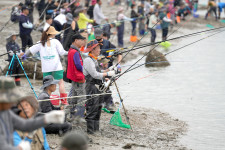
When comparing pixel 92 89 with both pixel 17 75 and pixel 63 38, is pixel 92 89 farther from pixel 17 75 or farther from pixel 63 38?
pixel 63 38

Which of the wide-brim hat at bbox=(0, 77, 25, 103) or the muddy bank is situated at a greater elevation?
the wide-brim hat at bbox=(0, 77, 25, 103)

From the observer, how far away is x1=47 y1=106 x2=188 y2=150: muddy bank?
6289mm

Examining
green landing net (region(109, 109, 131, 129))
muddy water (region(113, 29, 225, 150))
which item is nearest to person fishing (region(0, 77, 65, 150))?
green landing net (region(109, 109, 131, 129))

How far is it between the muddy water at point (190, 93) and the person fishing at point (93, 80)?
151 centimetres

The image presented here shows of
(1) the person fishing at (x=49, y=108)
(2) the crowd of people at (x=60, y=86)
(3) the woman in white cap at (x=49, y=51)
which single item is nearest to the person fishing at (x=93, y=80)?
(2) the crowd of people at (x=60, y=86)

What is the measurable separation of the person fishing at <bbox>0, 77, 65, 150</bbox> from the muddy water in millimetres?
4092

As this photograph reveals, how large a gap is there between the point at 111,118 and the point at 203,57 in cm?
958

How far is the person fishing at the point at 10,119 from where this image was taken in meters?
3.13

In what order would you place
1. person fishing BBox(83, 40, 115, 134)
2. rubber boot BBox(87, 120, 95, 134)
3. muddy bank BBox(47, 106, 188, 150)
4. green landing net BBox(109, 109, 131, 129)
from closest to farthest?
muddy bank BBox(47, 106, 188, 150) < person fishing BBox(83, 40, 115, 134) < rubber boot BBox(87, 120, 95, 134) < green landing net BBox(109, 109, 131, 129)

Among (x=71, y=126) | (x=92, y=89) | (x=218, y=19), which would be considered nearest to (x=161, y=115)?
(x=92, y=89)

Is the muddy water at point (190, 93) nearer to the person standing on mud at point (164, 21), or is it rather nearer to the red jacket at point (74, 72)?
the person standing on mud at point (164, 21)

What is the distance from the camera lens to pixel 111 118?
7.29 meters

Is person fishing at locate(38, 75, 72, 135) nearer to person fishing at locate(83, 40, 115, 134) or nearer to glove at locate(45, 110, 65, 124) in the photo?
person fishing at locate(83, 40, 115, 134)

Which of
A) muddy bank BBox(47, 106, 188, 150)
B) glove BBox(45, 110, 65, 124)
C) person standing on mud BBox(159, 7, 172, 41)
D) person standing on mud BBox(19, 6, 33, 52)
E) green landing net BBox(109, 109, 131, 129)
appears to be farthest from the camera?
person standing on mud BBox(159, 7, 172, 41)
